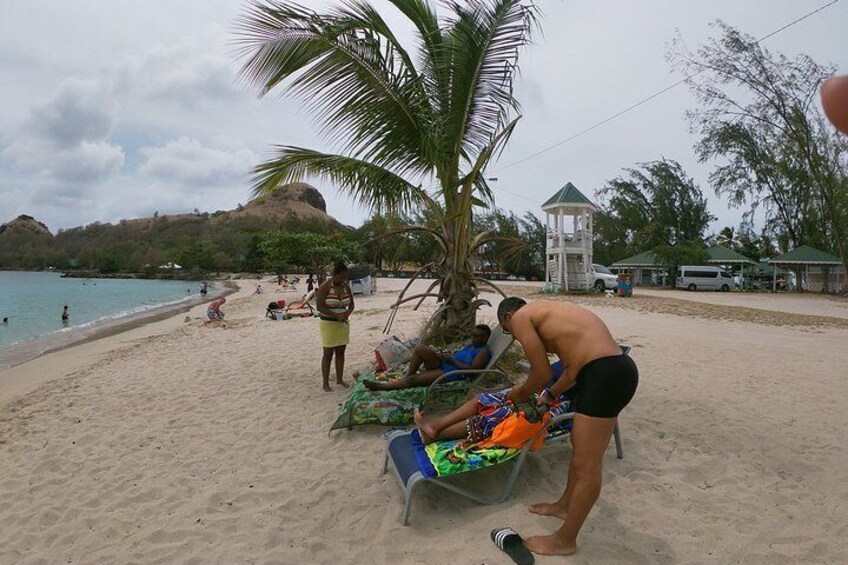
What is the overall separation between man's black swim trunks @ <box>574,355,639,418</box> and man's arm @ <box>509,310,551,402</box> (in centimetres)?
23

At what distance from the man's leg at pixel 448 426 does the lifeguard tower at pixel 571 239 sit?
1930cm

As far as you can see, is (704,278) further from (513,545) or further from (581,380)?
(513,545)

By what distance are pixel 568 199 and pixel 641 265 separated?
1771 centimetres

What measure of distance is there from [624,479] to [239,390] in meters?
4.46

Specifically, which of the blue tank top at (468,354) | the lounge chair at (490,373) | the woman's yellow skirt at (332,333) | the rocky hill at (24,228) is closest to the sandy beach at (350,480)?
the woman's yellow skirt at (332,333)

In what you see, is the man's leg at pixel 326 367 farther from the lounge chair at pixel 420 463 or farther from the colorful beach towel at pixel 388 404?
the lounge chair at pixel 420 463

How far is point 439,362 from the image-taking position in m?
4.90

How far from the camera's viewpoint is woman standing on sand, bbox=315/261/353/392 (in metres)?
5.54

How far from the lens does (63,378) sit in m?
7.90

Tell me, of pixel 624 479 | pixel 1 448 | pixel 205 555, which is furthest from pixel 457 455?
pixel 1 448

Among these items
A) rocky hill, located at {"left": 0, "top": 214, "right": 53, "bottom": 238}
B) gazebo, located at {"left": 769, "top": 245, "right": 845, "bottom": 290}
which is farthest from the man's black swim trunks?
rocky hill, located at {"left": 0, "top": 214, "right": 53, "bottom": 238}

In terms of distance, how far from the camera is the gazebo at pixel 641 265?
112 feet

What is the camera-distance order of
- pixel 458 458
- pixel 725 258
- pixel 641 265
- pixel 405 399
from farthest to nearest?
pixel 641 265 < pixel 725 258 < pixel 405 399 < pixel 458 458

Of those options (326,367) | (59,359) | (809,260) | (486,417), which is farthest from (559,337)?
(809,260)
